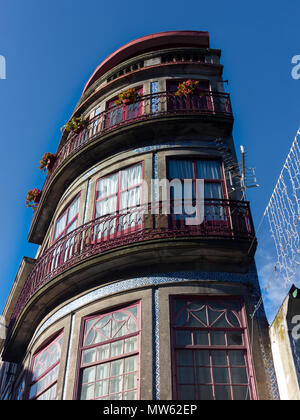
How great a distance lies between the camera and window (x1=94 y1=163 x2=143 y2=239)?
9.96 m

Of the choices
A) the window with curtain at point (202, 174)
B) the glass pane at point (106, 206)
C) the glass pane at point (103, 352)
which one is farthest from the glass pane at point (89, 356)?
the window with curtain at point (202, 174)

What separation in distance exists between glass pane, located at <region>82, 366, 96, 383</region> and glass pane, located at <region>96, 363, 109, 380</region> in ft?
0.37

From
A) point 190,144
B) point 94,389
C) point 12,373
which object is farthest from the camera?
point 12,373

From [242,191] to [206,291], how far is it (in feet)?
9.49

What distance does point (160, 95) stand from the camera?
12.8 m

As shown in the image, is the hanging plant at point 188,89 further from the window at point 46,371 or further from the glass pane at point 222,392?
the glass pane at point 222,392

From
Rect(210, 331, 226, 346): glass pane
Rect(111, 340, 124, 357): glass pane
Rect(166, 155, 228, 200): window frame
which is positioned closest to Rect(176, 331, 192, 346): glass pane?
Rect(210, 331, 226, 346): glass pane

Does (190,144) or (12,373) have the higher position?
(190,144)

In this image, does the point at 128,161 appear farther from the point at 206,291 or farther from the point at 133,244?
the point at 206,291

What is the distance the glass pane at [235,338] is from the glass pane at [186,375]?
2.89ft

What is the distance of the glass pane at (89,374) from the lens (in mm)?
8266

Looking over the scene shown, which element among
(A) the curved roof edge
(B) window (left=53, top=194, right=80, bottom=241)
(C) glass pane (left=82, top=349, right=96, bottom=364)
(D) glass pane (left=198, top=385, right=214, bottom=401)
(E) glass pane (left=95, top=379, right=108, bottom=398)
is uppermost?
(A) the curved roof edge

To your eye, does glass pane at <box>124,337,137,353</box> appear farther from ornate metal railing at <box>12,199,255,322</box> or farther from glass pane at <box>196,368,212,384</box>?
ornate metal railing at <box>12,199,255,322</box>

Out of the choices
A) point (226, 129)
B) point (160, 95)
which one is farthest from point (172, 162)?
point (160, 95)
